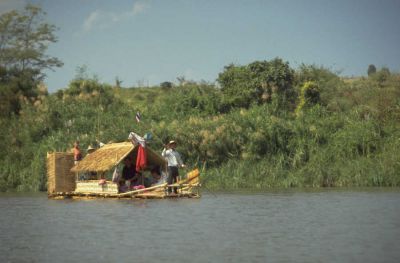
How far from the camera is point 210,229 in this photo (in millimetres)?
16969

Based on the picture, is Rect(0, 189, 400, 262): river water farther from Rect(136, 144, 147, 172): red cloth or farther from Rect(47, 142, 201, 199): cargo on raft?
Rect(136, 144, 147, 172): red cloth

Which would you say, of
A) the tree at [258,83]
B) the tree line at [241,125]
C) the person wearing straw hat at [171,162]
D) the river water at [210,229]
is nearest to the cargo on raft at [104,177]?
the person wearing straw hat at [171,162]

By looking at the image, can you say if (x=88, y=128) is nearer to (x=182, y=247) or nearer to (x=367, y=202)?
(x=367, y=202)

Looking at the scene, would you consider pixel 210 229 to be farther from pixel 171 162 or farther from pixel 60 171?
pixel 60 171

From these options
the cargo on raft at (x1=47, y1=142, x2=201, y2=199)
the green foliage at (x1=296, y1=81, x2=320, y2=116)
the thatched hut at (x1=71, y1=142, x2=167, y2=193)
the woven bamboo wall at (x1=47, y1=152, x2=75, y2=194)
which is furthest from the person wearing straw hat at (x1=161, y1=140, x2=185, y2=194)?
the green foliage at (x1=296, y1=81, x2=320, y2=116)

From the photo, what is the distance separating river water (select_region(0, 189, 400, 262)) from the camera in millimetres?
13555

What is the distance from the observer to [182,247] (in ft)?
47.3

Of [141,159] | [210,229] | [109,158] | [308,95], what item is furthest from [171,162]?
[308,95]

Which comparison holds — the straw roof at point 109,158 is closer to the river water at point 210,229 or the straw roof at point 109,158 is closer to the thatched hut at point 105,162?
the thatched hut at point 105,162

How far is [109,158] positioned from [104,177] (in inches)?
A: 75.9

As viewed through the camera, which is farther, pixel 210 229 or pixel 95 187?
pixel 95 187

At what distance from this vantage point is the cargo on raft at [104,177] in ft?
83.3

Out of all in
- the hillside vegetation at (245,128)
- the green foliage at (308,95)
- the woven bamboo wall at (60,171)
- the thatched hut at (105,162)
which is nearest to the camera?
the thatched hut at (105,162)

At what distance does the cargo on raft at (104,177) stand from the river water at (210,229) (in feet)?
2.40
